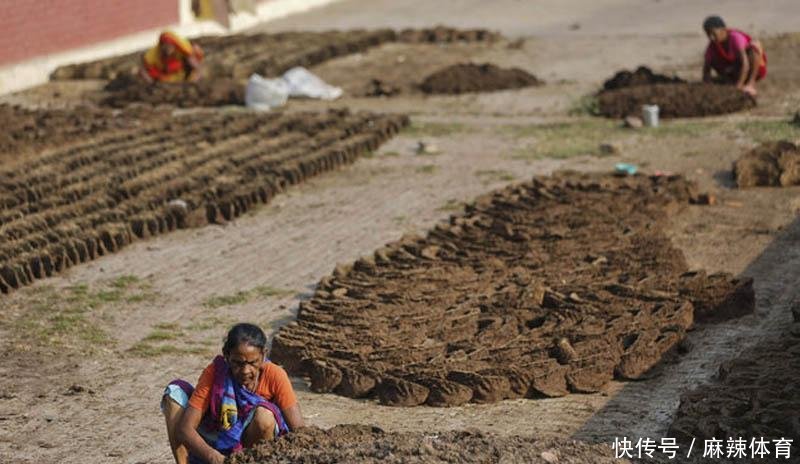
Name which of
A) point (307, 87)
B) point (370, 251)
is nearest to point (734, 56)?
point (307, 87)

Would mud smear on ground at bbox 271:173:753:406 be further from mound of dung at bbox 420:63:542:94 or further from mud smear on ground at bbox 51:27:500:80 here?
mud smear on ground at bbox 51:27:500:80

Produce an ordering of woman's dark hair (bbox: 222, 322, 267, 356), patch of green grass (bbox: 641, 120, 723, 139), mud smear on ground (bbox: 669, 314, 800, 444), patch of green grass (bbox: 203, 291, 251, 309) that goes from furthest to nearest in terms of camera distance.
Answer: patch of green grass (bbox: 641, 120, 723, 139), patch of green grass (bbox: 203, 291, 251, 309), mud smear on ground (bbox: 669, 314, 800, 444), woman's dark hair (bbox: 222, 322, 267, 356)

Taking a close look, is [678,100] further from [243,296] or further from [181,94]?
[243,296]

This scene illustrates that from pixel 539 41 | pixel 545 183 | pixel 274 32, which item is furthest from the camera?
pixel 274 32

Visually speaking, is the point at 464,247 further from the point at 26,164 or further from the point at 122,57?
the point at 122,57

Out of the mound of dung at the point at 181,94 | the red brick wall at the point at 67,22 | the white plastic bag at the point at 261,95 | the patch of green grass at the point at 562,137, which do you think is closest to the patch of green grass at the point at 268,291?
the patch of green grass at the point at 562,137

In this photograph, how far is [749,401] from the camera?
754 cm

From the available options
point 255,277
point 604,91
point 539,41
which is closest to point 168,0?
point 539,41

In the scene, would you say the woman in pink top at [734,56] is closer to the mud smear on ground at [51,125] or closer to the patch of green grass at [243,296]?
the mud smear on ground at [51,125]

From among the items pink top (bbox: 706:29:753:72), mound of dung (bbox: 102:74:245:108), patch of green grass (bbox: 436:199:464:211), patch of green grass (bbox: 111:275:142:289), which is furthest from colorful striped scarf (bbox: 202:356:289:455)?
mound of dung (bbox: 102:74:245:108)

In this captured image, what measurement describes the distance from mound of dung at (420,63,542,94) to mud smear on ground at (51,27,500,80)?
8.36 ft

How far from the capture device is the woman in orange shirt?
261 inches

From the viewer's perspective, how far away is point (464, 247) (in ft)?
37.7

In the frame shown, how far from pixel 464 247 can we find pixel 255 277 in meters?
1.56
